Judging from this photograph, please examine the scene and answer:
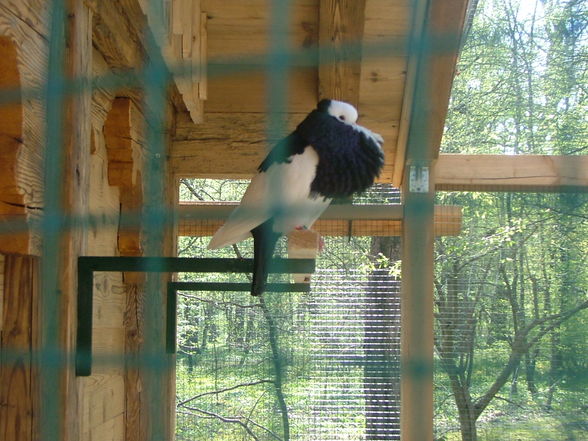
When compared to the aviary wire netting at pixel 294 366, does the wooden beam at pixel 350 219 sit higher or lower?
higher

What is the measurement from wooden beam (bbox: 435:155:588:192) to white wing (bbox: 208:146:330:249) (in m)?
0.42

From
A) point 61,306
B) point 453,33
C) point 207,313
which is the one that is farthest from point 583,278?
point 61,306

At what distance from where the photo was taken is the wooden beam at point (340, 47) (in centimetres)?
165

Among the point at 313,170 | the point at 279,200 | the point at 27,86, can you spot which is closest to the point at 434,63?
the point at 313,170

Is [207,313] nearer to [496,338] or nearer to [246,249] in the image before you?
[246,249]

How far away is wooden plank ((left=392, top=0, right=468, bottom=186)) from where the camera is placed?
4.84 feet

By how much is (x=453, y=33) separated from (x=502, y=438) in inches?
66.6

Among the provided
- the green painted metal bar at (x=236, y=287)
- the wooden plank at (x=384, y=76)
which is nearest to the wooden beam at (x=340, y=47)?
the wooden plank at (x=384, y=76)

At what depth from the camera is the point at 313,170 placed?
170 cm

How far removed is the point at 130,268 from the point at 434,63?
2.84 ft

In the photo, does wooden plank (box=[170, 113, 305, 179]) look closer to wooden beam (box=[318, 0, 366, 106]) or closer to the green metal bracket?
wooden beam (box=[318, 0, 366, 106])

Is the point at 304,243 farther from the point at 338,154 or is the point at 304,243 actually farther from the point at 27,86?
the point at 27,86

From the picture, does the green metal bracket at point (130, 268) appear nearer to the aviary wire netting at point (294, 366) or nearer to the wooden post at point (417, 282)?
the wooden post at point (417, 282)

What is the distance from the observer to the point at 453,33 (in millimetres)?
1481
